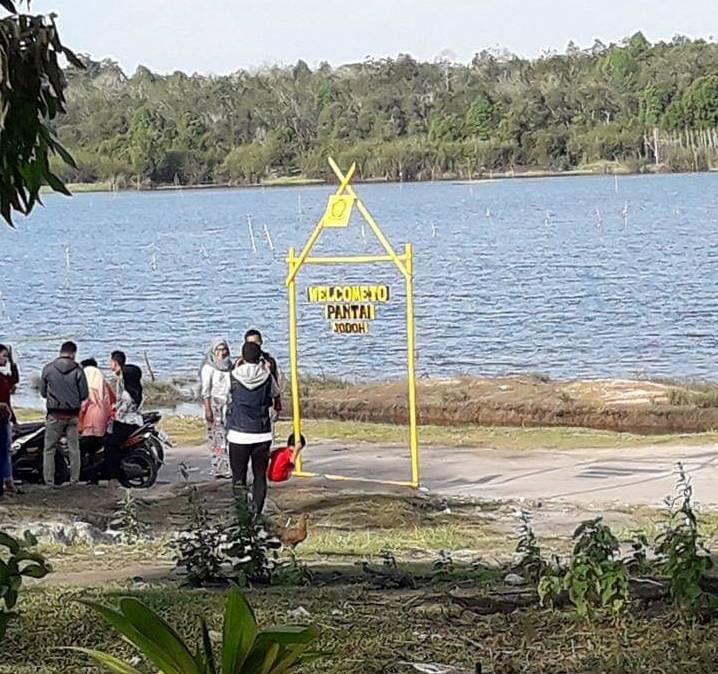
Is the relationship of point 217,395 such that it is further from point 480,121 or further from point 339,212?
point 480,121

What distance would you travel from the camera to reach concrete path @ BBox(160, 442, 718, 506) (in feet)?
47.7

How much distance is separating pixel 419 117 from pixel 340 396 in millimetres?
86646

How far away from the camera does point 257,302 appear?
46.2 m

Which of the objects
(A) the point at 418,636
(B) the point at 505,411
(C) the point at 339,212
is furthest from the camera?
(B) the point at 505,411

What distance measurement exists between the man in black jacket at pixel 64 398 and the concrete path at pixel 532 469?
1713 mm

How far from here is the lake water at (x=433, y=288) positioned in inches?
1353

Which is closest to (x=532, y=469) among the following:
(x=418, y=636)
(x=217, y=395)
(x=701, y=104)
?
(x=217, y=395)

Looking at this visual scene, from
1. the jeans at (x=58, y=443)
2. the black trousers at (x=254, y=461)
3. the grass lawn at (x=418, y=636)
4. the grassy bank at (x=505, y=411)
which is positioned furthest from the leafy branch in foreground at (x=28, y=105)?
the grassy bank at (x=505, y=411)

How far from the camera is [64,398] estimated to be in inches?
554

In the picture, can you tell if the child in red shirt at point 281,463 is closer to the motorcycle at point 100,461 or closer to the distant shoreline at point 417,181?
the motorcycle at point 100,461

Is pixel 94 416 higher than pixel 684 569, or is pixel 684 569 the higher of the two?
pixel 684 569

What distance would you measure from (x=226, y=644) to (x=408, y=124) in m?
108

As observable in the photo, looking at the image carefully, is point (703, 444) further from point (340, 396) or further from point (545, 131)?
point (545, 131)

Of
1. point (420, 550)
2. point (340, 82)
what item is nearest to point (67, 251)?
point (340, 82)
